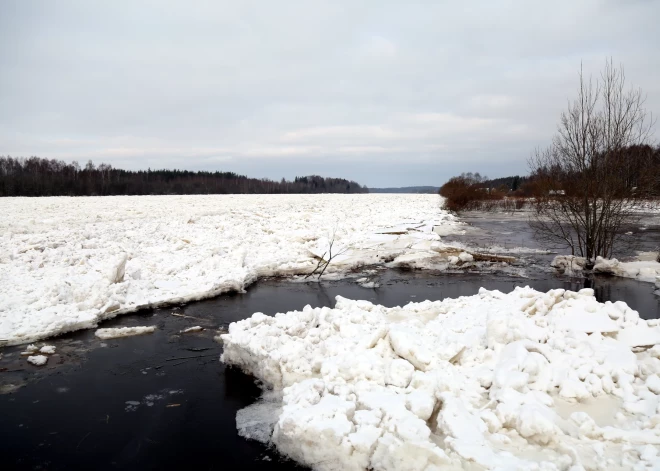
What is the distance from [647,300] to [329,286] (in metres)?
7.13

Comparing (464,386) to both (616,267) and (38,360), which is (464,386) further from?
(616,267)

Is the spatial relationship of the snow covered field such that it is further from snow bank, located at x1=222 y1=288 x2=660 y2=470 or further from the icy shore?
the icy shore

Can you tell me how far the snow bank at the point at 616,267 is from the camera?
10.8m

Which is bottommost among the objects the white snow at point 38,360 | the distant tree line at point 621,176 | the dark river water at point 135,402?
the dark river water at point 135,402

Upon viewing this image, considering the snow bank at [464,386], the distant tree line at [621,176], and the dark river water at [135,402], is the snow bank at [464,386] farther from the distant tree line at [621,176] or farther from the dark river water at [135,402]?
the distant tree line at [621,176]

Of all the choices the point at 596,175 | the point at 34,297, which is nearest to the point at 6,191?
the point at 34,297

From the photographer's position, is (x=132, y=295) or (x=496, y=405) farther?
(x=132, y=295)

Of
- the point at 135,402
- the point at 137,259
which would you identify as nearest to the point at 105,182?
the point at 137,259

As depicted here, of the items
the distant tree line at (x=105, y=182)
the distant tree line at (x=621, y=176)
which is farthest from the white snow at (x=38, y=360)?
the distant tree line at (x=105, y=182)

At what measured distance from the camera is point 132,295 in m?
8.59

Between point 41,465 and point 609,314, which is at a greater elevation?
point 609,314

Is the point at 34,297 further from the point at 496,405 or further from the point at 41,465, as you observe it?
the point at 496,405

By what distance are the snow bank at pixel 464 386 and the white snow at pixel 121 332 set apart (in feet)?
6.89

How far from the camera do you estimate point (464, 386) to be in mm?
4254
